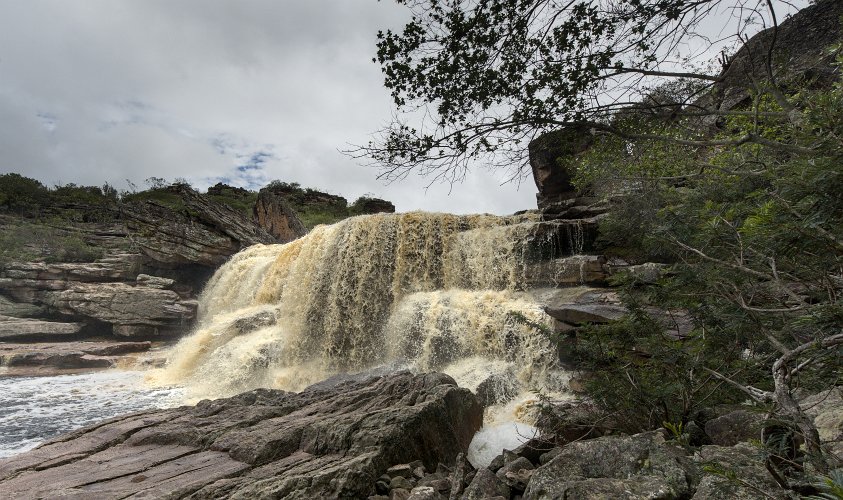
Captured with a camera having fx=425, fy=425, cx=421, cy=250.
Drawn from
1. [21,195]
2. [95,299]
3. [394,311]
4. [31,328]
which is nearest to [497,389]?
[394,311]

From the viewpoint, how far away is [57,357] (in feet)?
49.2

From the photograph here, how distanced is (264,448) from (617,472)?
393 cm

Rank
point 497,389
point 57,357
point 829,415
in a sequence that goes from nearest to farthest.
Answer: point 829,415, point 497,389, point 57,357

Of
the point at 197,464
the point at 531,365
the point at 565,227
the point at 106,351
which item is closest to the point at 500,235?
the point at 565,227

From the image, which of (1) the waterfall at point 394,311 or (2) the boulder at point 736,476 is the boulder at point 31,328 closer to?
(1) the waterfall at point 394,311

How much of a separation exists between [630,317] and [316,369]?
10.6m

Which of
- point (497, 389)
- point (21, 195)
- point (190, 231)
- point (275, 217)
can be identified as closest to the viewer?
point (497, 389)

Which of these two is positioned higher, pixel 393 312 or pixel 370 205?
pixel 370 205

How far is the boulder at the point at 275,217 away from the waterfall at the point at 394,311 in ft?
44.3

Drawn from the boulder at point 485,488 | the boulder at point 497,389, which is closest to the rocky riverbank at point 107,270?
the boulder at point 497,389

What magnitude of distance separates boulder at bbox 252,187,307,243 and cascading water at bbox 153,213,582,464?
13298 mm

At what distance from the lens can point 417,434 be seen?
4980mm

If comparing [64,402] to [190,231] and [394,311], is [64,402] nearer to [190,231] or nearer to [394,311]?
[394,311]

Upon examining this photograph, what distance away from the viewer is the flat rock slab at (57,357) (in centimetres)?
1454
